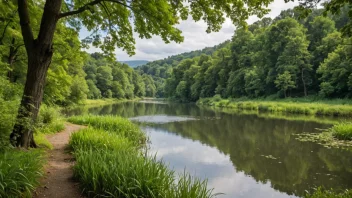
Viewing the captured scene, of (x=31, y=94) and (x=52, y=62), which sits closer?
(x=31, y=94)

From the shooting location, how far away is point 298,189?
28.4 ft

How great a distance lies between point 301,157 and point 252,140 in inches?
179

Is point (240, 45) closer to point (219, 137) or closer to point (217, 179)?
point (219, 137)

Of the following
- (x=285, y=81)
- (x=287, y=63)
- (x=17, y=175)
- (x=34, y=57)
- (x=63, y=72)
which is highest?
(x=287, y=63)

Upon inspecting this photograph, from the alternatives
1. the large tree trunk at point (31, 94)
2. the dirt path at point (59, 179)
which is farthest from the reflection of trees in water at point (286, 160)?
the large tree trunk at point (31, 94)

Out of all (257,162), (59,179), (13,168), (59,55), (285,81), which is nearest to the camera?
(13,168)

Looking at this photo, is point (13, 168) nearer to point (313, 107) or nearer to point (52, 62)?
point (52, 62)

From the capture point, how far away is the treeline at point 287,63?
40.0 m

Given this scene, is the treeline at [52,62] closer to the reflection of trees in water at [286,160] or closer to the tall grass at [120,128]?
the tall grass at [120,128]

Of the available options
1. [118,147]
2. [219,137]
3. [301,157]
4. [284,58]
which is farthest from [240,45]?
[118,147]

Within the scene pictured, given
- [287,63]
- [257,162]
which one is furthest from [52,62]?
[287,63]

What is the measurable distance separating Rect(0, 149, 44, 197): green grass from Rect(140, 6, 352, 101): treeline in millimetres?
32496

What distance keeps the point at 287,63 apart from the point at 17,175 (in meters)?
49.6

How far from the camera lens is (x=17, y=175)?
4.81 metres
